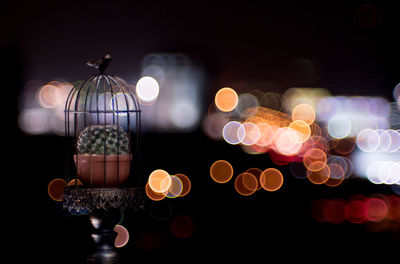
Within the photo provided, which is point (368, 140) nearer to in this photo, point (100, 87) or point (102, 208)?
point (100, 87)

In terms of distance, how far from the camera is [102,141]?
269 centimetres

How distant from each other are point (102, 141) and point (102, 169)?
0.43 feet

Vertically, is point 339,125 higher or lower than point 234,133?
lower

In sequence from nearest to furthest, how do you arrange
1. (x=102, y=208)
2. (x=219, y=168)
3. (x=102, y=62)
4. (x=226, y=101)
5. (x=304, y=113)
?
(x=102, y=208) < (x=102, y=62) < (x=219, y=168) < (x=226, y=101) < (x=304, y=113)

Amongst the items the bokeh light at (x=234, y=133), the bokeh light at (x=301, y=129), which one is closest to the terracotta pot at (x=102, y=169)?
the bokeh light at (x=234, y=133)

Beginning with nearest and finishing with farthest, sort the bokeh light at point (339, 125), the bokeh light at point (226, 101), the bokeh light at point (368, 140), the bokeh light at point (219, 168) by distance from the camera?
the bokeh light at point (219, 168), the bokeh light at point (226, 101), the bokeh light at point (368, 140), the bokeh light at point (339, 125)

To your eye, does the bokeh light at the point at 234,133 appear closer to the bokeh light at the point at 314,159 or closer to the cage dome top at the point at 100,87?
the bokeh light at the point at 314,159

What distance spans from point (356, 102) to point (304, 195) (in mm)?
49215

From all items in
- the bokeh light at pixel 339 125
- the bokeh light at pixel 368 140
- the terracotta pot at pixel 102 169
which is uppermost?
the terracotta pot at pixel 102 169

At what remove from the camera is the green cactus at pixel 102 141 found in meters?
2.69

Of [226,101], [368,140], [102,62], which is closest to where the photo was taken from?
[102,62]

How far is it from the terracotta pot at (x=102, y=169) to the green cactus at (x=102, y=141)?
3cm

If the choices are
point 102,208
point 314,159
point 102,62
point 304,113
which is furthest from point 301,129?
point 102,208

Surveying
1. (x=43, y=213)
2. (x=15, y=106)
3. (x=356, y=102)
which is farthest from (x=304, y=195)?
(x=356, y=102)
